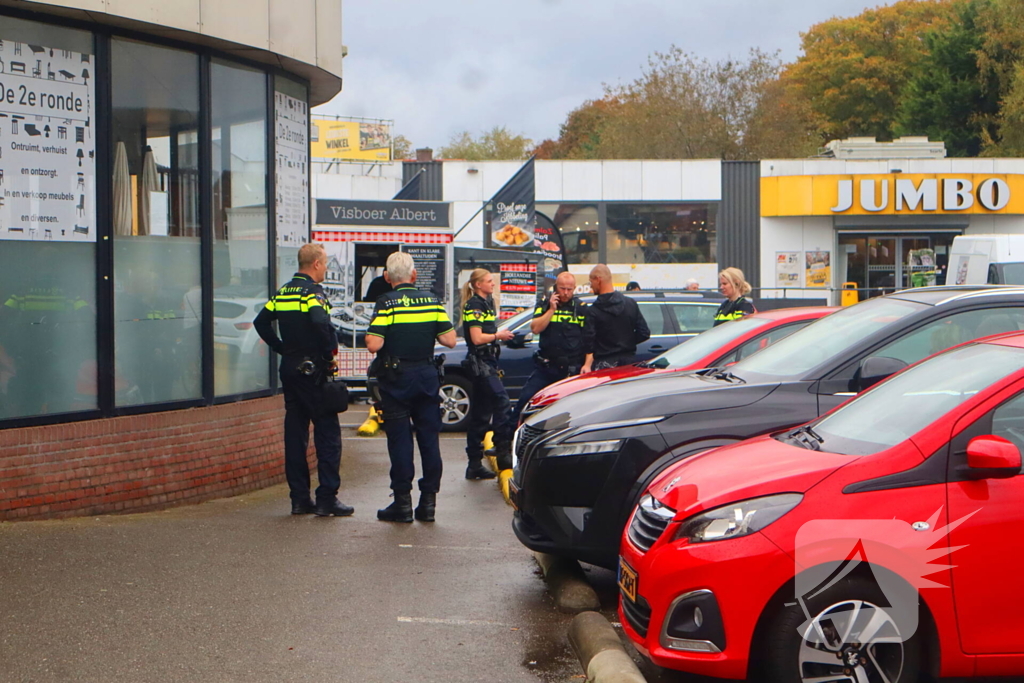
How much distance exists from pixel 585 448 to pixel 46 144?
4336 millimetres

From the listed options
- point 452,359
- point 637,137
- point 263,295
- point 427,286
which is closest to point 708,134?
point 637,137

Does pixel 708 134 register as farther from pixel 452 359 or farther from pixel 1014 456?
pixel 1014 456

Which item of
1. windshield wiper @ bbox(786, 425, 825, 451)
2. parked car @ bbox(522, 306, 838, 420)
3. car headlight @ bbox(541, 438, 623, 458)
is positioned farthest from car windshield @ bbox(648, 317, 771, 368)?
windshield wiper @ bbox(786, 425, 825, 451)

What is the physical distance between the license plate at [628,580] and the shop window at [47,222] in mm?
4516

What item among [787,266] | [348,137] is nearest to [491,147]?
[348,137]

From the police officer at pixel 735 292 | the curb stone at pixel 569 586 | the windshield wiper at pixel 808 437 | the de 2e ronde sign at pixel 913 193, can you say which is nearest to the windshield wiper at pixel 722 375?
the windshield wiper at pixel 808 437

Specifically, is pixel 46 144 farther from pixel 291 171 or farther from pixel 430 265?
pixel 430 265

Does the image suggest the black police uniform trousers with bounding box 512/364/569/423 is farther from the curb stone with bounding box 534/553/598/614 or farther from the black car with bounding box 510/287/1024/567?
the curb stone with bounding box 534/553/598/614

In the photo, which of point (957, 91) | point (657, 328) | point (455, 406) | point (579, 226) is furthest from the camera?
point (957, 91)

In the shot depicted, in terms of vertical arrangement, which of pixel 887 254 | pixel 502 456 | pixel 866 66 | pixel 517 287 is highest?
pixel 866 66

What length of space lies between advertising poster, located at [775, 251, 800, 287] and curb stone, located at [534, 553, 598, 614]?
27.2 metres

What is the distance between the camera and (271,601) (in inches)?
223

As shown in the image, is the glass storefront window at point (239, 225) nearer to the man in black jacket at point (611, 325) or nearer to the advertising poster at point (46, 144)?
the advertising poster at point (46, 144)

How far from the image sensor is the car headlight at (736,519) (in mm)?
4055
